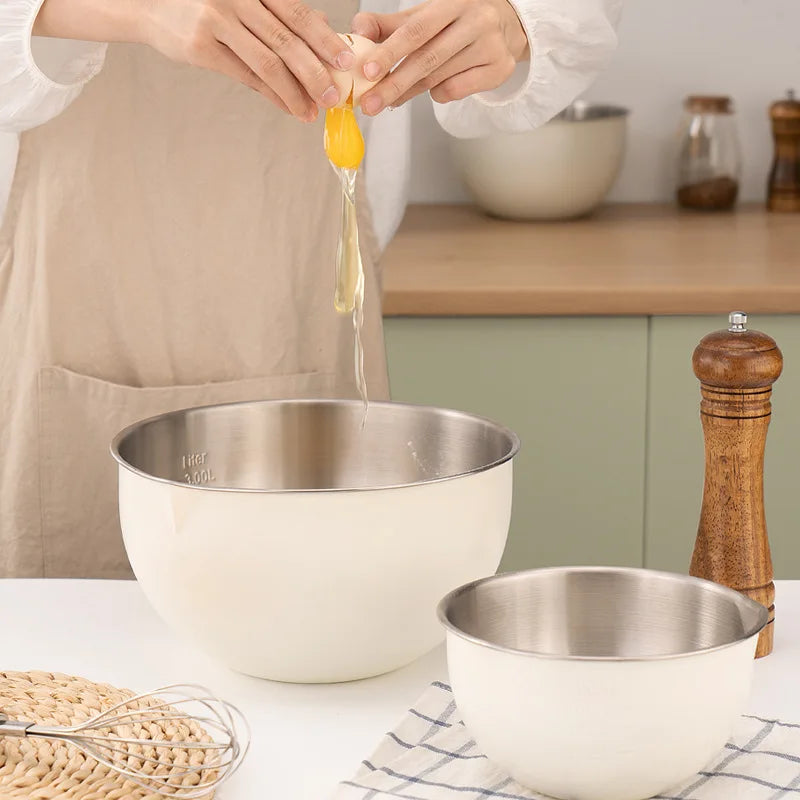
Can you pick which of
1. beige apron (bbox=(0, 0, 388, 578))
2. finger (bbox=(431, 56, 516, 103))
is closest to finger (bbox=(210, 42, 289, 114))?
finger (bbox=(431, 56, 516, 103))

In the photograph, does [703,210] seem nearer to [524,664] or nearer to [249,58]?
[249,58]

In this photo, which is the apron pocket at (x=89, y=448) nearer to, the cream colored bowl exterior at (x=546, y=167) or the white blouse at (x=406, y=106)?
the white blouse at (x=406, y=106)

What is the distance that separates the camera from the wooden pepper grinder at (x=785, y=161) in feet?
7.26

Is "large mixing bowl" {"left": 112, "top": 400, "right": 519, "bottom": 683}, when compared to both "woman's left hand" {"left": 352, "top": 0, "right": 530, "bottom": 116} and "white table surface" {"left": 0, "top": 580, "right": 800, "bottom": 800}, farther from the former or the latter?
"woman's left hand" {"left": 352, "top": 0, "right": 530, "bottom": 116}

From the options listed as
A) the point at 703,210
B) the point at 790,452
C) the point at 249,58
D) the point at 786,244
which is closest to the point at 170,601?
the point at 249,58

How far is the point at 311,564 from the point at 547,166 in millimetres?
1436

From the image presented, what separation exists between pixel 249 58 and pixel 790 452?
107cm

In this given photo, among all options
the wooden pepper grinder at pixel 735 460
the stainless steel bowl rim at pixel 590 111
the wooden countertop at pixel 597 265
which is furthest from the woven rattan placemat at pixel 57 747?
the stainless steel bowl rim at pixel 590 111

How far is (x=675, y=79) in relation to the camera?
2.31m

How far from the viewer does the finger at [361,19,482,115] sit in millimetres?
939

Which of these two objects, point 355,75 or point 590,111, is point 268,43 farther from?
point 590,111

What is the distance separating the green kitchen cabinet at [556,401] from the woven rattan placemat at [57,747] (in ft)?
3.18

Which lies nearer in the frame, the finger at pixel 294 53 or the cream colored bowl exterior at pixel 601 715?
the cream colored bowl exterior at pixel 601 715

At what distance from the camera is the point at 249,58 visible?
35.9 inches
